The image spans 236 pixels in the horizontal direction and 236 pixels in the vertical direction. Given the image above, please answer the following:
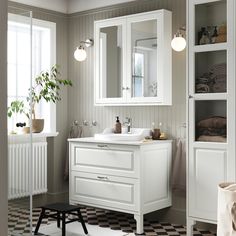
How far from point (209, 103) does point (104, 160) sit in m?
1.19

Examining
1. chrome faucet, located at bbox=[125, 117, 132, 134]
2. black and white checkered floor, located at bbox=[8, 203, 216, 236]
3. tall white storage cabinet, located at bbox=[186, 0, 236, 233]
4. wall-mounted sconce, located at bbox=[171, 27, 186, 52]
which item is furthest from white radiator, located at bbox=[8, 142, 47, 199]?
wall-mounted sconce, located at bbox=[171, 27, 186, 52]

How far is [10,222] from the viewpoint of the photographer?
10.2 ft

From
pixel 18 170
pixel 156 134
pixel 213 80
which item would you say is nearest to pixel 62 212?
pixel 18 170

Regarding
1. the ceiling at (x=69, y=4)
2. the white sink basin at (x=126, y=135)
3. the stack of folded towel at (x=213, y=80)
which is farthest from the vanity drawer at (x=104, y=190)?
the ceiling at (x=69, y=4)

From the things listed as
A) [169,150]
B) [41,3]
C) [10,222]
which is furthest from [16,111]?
[41,3]

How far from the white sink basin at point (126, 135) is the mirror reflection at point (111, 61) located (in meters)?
0.42

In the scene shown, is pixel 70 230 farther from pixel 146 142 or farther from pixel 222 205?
pixel 222 205

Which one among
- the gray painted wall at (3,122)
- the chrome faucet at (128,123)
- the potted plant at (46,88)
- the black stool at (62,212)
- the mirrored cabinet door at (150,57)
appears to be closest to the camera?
the gray painted wall at (3,122)

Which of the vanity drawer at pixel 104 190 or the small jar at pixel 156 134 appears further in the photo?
the small jar at pixel 156 134

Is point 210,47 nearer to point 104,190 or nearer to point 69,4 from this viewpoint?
point 104,190

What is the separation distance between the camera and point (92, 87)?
4.89 metres

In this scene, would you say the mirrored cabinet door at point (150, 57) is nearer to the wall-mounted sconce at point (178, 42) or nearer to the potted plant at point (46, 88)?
the wall-mounted sconce at point (178, 42)

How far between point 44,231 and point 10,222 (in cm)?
81

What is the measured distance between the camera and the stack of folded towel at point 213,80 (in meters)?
3.38
